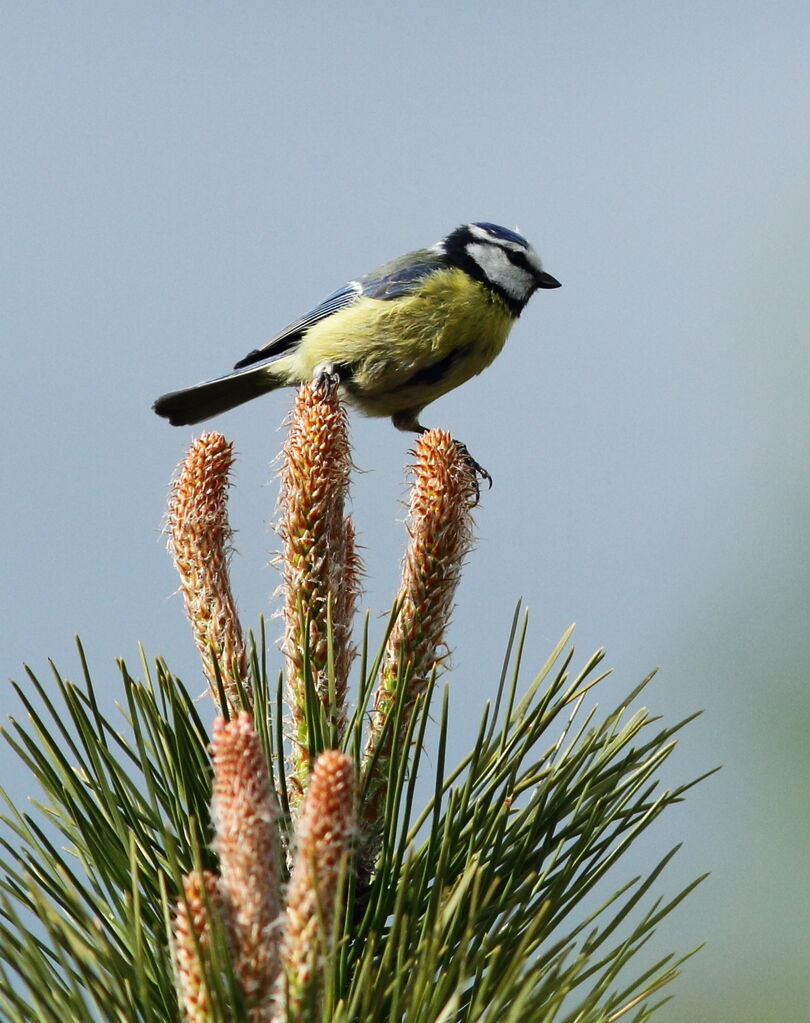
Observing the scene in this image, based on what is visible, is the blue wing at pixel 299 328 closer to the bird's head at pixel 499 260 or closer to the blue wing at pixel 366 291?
the blue wing at pixel 366 291

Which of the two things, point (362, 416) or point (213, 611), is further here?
point (362, 416)

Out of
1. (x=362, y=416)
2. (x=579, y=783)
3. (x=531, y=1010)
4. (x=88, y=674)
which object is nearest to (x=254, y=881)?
(x=531, y=1010)

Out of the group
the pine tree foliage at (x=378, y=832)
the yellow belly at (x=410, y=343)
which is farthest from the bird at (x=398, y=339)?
the pine tree foliage at (x=378, y=832)

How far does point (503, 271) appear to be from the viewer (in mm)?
3574

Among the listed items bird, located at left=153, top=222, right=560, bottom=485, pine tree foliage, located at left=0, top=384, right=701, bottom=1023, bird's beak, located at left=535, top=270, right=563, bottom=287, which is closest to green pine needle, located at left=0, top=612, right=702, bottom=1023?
pine tree foliage, located at left=0, top=384, right=701, bottom=1023

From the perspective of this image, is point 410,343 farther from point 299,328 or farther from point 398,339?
point 299,328

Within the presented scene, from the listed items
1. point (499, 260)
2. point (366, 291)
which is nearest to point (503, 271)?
point (499, 260)

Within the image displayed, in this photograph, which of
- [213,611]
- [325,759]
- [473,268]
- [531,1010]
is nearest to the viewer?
[325,759]

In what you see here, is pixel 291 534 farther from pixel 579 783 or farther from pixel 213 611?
pixel 579 783

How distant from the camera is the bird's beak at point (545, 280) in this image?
12.4ft

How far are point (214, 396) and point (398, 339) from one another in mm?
745

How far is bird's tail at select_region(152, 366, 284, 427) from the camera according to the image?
3510 millimetres

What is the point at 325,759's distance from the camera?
2.76 ft

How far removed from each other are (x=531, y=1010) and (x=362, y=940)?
31 cm
